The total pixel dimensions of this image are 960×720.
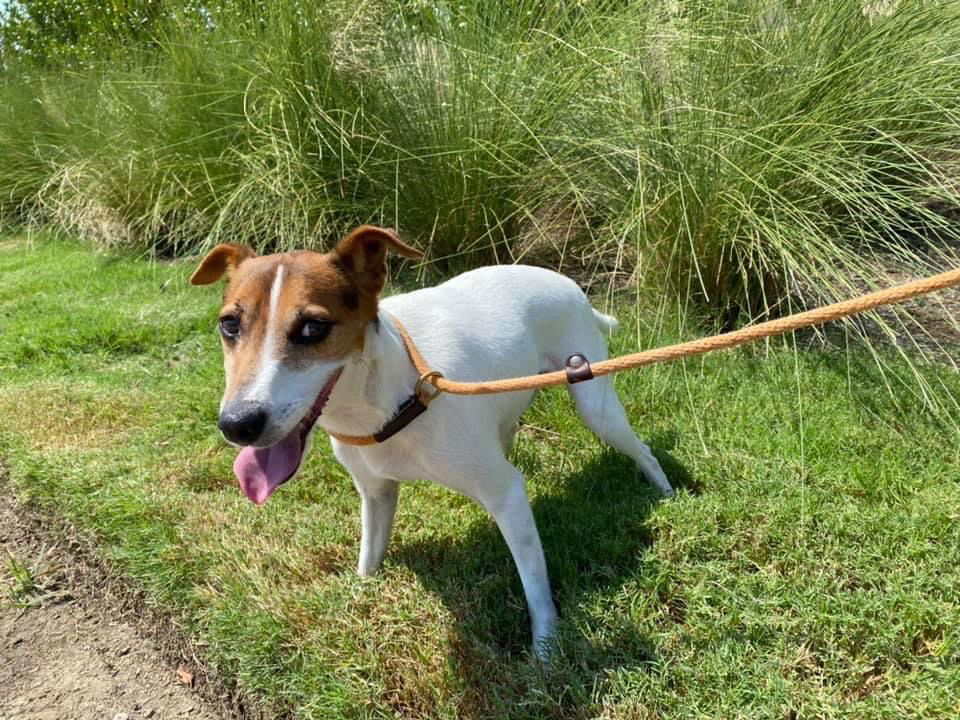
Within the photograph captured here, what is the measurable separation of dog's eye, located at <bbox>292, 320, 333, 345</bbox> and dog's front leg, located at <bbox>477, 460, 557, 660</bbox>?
2.48 ft

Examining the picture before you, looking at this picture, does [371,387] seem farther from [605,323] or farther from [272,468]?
[605,323]

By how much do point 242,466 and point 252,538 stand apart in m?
1.14

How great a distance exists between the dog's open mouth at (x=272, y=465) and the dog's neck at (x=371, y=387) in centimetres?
18

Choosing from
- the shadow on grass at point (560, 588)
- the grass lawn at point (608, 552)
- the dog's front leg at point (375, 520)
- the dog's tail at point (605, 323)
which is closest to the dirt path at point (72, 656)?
the grass lawn at point (608, 552)

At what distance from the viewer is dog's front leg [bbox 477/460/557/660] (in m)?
2.48

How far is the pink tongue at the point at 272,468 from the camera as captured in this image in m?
2.01

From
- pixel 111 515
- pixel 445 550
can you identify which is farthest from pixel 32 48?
pixel 445 550

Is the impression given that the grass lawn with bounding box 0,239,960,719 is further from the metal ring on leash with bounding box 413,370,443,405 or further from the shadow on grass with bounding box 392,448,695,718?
the metal ring on leash with bounding box 413,370,443,405

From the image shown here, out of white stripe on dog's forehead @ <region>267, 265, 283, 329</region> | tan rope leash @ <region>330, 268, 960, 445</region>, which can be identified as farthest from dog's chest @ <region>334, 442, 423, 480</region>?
white stripe on dog's forehead @ <region>267, 265, 283, 329</region>

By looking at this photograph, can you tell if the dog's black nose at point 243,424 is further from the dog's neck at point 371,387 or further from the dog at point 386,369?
the dog's neck at point 371,387

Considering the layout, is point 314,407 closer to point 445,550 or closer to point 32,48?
point 445,550

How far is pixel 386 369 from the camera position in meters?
2.28

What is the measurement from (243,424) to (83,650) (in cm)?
152

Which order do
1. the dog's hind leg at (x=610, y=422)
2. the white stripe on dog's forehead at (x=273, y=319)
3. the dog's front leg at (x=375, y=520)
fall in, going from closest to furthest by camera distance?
the white stripe on dog's forehead at (x=273, y=319)
the dog's front leg at (x=375, y=520)
the dog's hind leg at (x=610, y=422)
